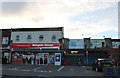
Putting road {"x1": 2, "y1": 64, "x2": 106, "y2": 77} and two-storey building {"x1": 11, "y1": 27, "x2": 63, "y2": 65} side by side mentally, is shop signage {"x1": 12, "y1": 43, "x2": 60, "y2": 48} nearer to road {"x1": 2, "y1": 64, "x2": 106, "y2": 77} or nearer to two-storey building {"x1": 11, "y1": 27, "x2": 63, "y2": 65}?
two-storey building {"x1": 11, "y1": 27, "x2": 63, "y2": 65}

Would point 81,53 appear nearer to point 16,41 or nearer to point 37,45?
point 37,45

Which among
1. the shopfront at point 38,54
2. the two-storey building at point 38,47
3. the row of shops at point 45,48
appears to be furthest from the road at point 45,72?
the row of shops at point 45,48

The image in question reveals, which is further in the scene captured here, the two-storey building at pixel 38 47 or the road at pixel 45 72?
the two-storey building at pixel 38 47

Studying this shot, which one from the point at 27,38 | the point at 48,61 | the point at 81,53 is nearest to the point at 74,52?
the point at 81,53

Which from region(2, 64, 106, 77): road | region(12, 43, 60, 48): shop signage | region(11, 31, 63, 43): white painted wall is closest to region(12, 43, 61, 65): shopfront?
region(12, 43, 60, 48): shop signage

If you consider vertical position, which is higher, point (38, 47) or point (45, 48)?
point (38, 47)

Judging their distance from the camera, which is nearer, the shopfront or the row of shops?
the shopfront

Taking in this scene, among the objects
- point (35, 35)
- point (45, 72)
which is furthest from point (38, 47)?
→ point (45, 72)

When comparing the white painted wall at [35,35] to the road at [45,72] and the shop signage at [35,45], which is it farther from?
the road at [45,72]

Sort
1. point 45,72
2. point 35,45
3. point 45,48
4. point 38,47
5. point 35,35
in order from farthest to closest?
point 35,35
point 35,45
point 38,47
point 45,48
point 45,72

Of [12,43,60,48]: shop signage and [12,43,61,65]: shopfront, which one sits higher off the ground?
[12,43,60,48]: shop signage

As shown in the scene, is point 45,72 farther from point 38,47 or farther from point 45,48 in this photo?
point 38,47

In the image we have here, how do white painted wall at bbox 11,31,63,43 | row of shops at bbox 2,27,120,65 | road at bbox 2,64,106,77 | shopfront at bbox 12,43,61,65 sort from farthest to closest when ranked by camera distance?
1. white painted wall at bbox 11,31,63,43
2. row of shops at bbox 2,27,120,65
3. shopfront at bbox 12,43,61,65
4. road at bbox 2,64,106,77

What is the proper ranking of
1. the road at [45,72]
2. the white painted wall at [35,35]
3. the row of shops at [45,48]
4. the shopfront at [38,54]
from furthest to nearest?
the white painted wall at [35,35] < the row of shops at [45,48] < the shopfront at [38,54] < the road at [45,72]
